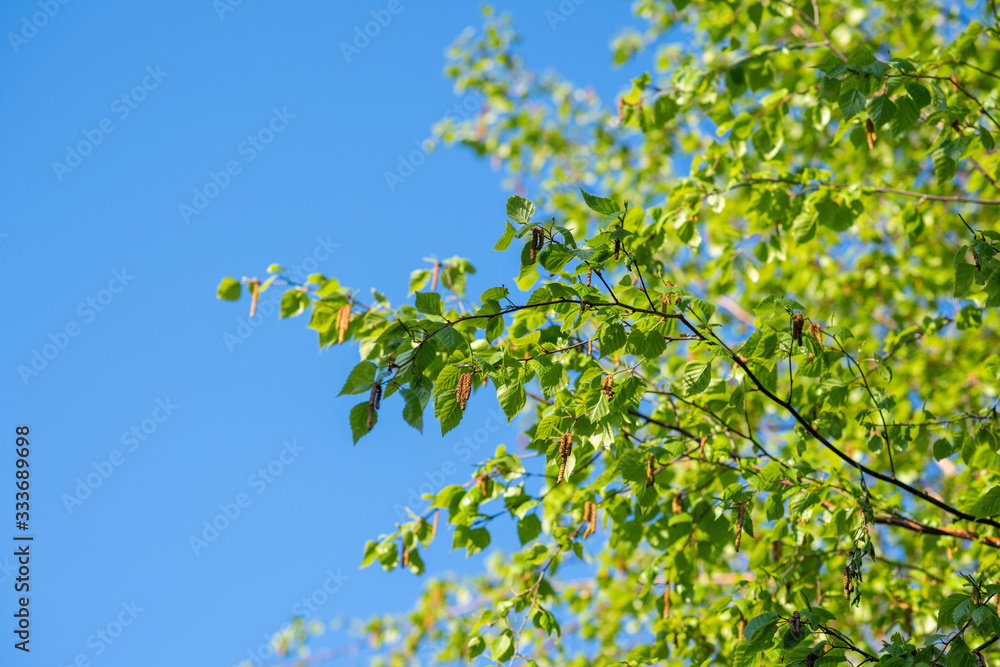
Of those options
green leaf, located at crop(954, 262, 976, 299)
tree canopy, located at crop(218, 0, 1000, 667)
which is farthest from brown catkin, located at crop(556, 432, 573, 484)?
green leaf, located at crop(954, 262, 976, 299)

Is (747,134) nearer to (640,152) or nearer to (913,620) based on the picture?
(913,620)

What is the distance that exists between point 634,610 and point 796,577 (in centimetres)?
108

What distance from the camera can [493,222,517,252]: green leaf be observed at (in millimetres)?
2014

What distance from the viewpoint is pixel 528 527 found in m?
3.06

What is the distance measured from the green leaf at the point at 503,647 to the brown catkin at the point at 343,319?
52.6 inches

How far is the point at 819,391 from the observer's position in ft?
9.59

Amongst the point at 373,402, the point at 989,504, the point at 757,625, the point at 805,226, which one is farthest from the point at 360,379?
the point at 805,226

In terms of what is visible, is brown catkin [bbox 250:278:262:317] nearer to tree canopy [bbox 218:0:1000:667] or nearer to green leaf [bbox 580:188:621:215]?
tree canopy [bbox 218:0:1000:667]

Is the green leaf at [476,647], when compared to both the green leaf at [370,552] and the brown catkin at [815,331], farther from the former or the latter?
the brown catkin at [815,331]

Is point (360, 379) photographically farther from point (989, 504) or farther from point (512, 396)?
point (989, 504)

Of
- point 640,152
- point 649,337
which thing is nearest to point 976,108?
point 649,337

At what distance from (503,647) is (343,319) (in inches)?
56.1

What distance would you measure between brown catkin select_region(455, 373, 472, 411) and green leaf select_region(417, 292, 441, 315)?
0.21 metres

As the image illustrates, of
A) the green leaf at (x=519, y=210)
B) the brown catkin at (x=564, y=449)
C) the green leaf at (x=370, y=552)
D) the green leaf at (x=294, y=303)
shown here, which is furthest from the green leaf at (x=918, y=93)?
the green leaf at (x=370, y=552)
